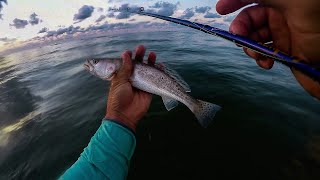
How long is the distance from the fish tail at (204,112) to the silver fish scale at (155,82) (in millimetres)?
428

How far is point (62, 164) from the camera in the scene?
7.71m

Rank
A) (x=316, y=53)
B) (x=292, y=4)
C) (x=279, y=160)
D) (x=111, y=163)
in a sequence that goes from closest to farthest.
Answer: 1. (x=292, y=4)
2. (x=316, y=53)
3. (x=111, y=163)
4. (x=279, y=160)

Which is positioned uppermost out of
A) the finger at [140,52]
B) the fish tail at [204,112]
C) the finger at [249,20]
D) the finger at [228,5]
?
the finger at [228,5]

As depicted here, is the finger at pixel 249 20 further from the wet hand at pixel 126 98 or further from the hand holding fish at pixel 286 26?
the wet hand at pixel 126 98

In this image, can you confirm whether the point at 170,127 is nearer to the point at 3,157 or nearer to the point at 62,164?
the point at 62,164

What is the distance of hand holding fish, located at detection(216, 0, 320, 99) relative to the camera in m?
1.90

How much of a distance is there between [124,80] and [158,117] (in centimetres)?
536

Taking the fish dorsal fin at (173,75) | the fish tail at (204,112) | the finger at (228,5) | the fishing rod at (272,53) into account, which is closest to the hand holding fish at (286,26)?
the finger at (228,5)

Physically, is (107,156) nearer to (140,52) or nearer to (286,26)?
(140,52)

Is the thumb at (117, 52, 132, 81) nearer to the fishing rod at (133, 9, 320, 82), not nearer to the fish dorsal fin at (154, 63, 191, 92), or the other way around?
the fish dorsal fin at (154, 63, 191, 92)

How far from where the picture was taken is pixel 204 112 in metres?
5.00

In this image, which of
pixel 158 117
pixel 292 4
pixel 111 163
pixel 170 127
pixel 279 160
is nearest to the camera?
pixel 292 4

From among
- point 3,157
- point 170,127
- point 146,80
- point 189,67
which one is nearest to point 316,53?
point 146,80

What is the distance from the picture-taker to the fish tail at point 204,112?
196 inches
